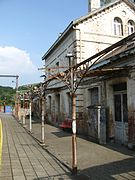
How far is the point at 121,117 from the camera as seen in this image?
12.9 meters

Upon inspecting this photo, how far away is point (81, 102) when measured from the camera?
57.3 feet

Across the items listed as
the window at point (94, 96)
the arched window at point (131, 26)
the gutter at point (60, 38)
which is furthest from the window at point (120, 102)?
the arched window at point (131, 26)

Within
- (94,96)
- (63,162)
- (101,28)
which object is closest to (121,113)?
(94,96)

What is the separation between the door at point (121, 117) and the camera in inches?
491

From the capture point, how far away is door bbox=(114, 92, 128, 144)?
12.5 metres

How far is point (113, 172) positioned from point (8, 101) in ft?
207

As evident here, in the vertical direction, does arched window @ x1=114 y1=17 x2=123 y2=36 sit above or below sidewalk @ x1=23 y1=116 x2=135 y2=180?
above

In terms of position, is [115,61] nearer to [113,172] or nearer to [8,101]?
[113,172]

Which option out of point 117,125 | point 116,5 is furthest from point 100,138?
point 116,5

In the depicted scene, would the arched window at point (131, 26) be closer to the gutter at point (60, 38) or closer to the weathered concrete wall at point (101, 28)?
the weathered concrete wall at point (101, 28)

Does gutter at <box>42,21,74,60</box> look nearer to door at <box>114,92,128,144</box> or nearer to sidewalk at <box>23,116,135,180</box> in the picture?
door at <box>114,92,128,144</box>

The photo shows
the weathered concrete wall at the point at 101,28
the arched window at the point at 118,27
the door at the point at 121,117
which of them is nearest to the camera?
the door at the point at 121,117

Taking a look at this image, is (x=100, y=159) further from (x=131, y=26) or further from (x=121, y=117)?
(x=131, y=26)

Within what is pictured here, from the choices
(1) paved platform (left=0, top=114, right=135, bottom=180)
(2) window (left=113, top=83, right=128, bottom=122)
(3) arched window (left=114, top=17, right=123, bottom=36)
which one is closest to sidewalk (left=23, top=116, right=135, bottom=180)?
(1) paved platform (left=0, top=114, right=135, bottom=180)
